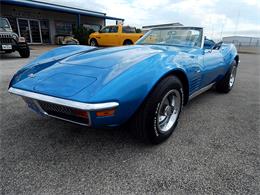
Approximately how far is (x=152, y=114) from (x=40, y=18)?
1881 cm

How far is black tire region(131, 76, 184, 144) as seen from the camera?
174 cm

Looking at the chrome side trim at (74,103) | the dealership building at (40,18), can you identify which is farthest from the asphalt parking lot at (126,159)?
the dealership building at (40,18)

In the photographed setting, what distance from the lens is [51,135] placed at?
7.22 ft

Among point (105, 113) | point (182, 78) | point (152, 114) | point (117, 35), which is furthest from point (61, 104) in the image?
point (117, 35)

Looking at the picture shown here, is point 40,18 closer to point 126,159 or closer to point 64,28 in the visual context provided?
point 64,28

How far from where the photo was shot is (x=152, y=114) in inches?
69.6

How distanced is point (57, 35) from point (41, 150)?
58.9 feet

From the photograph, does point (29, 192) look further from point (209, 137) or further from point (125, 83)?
point (209, 137)

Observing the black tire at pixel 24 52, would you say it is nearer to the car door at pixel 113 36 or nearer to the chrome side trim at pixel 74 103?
the car door at pixel 113 36

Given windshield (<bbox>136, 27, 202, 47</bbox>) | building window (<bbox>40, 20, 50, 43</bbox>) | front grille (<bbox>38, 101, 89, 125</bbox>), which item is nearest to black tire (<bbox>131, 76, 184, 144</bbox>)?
front grille (<bbox>38, 101, 89, 125</bbox>)

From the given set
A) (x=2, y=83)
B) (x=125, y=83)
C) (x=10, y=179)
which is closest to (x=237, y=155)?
(x=125, y=83)

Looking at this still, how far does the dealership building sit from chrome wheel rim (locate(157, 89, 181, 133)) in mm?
16744

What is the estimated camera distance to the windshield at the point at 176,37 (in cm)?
293

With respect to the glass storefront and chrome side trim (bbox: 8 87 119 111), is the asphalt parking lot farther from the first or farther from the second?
the glass storefront
